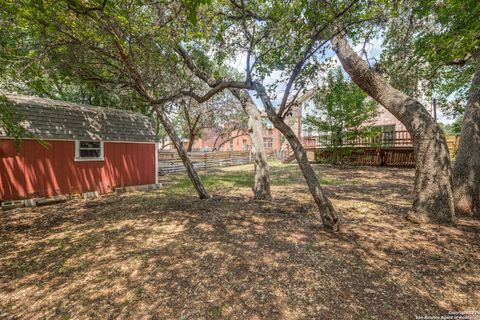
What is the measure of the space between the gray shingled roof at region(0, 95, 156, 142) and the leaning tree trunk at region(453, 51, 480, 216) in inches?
453

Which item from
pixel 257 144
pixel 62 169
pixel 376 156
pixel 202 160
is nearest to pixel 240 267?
pixel 257 144

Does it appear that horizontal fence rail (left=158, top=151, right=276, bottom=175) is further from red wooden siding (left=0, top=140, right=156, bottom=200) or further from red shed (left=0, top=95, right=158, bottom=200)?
red wooden siding (left=0, top=140, right=156, bottom=200)

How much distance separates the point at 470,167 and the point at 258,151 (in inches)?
200

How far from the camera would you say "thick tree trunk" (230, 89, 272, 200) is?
709cm

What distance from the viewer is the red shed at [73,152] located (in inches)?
289

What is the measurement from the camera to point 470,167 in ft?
15.3

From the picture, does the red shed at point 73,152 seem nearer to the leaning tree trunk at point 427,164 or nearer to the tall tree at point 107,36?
the tall tree at point 107,36

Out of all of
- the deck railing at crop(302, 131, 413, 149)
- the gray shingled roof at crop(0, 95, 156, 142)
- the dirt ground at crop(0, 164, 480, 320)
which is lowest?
the dirt ground at crop(0, 164, 480, 320)

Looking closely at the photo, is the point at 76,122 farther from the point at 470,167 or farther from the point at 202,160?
the point at 470,167

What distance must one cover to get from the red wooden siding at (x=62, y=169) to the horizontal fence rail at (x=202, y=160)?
4.24 m

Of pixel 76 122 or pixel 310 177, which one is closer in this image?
pixel 310 177

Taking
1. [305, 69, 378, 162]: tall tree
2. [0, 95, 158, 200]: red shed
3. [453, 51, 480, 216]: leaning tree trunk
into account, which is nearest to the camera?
[453, 51, 480, 216]: leaning tree trunk

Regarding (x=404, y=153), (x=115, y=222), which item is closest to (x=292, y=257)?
(x=115, y=222)

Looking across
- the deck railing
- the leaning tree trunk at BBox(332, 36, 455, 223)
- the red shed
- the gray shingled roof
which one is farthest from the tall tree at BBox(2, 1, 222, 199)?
the deck railing
